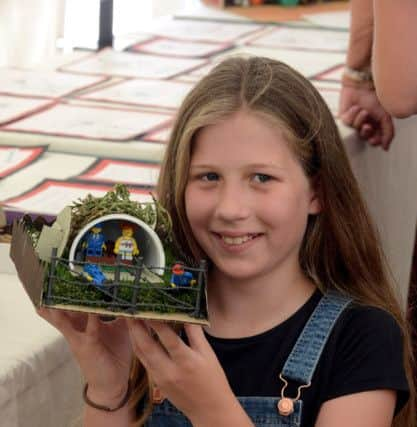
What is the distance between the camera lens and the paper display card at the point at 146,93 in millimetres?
2428

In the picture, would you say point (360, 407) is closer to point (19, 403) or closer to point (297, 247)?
point (297, 247)

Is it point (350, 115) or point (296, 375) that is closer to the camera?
point (296, 375)

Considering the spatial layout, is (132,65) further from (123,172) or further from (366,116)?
(123,172)

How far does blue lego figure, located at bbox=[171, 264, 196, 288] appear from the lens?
107 cm

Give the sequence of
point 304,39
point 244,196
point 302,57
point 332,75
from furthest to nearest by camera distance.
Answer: point 304,39, point 302,57, point 332,75, point 244,196

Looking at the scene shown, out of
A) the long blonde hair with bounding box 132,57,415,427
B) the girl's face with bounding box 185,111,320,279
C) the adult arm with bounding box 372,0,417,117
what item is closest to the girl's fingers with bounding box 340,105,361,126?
the adult arm with bounding box 372,0,417,117

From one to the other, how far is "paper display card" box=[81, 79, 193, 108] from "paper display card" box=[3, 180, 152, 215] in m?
0.61

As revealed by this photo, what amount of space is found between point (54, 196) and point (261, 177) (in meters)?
0.58

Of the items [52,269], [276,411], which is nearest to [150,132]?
[276,411]

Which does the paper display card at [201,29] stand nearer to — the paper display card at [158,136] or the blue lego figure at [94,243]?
the paper display card at [158,136]

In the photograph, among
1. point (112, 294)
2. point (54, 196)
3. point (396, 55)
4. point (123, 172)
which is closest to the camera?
point (112, 294)

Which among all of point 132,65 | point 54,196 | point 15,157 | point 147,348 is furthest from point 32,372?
point 132,65

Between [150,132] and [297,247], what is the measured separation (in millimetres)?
891

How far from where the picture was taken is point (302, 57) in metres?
2.87
